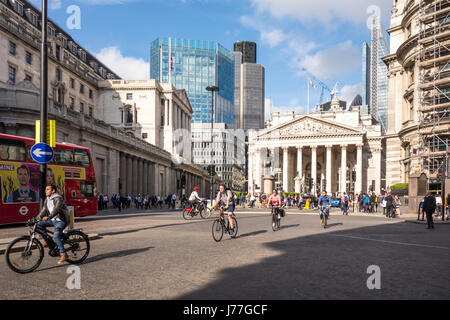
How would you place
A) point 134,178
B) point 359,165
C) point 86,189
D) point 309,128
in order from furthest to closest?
point 309,128 → point 359,165 → point 134,178 → point 86,189

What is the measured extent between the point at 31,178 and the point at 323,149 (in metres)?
80.6

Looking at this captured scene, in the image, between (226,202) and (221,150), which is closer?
(226,202)

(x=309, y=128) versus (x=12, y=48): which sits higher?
(x=12, y=48)

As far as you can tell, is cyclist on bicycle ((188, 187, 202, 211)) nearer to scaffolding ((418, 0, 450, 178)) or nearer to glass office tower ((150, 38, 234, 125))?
scaffolding ((418, 0, 450, 178))

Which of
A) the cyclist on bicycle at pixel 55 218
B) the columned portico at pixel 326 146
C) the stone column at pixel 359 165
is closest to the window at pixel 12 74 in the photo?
the cyclist on bicycle at pixel 55 218

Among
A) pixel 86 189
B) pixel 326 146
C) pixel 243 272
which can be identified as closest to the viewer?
pixel 243 272

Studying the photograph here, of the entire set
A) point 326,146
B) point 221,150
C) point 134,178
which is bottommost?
point 134,178

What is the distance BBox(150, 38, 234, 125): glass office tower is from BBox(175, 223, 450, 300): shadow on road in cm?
11167

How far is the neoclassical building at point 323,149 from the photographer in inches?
3344

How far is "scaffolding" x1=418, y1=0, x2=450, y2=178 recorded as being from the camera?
36.9m

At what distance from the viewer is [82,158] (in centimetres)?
2197

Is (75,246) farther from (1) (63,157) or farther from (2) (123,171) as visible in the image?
(2) (123,171)

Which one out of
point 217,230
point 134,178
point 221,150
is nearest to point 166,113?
point 134,178
